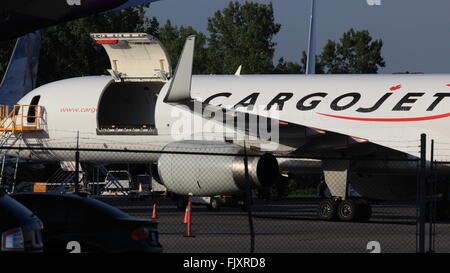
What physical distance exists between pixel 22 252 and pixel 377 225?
Result: 1664 centimetres

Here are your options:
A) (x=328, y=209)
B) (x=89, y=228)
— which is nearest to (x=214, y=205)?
(x=328, y=209)

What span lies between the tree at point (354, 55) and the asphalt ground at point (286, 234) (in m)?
70.4

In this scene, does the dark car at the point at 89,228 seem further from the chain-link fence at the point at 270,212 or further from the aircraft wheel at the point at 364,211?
the aircraft wheel at the point at 364,211

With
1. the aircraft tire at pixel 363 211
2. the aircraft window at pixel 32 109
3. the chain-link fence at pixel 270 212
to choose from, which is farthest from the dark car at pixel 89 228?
the aircraft window at pixel 32 109

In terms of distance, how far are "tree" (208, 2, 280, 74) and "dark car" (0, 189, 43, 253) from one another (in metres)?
69.4

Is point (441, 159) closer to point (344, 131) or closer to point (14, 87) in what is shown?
point (344, 131)

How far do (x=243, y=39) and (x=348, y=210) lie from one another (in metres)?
69.8

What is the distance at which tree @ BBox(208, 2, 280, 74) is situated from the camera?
A: 293 feet

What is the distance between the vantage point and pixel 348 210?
28.8 meters

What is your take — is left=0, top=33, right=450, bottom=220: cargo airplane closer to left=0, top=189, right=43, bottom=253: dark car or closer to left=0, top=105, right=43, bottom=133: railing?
left=0, top=105, right=43, bottom=133: railing

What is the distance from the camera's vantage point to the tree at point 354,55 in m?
104

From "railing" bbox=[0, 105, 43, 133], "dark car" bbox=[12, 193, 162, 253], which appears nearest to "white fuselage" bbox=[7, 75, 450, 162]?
"railing" bbox=[0, 105, 43, 133]

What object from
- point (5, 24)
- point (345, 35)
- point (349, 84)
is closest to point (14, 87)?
point (349, 84)

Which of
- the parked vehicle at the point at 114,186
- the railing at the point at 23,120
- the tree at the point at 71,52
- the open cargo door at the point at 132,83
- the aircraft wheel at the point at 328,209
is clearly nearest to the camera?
the aircraft wheel at the point at 328,209
